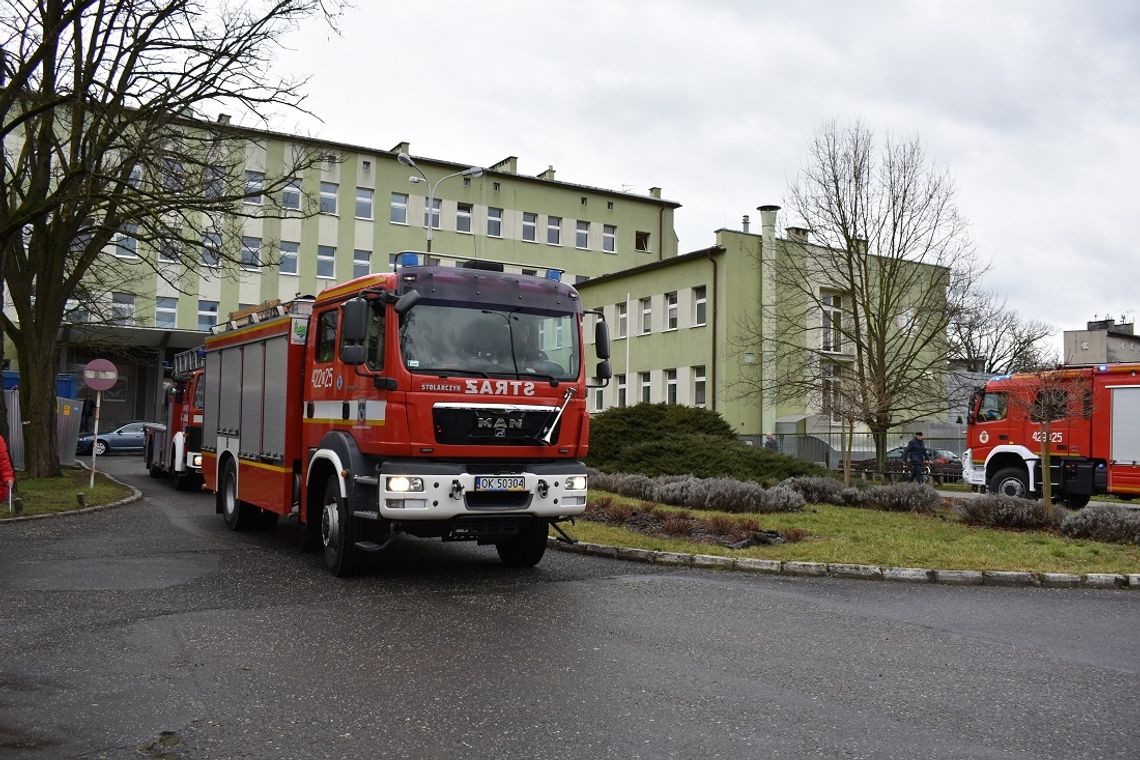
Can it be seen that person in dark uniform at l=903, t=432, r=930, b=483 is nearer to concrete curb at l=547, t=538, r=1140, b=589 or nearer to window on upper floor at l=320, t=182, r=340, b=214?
concrete curb at l=547, t=538, r=1140, b=589

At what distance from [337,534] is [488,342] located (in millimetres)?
2401

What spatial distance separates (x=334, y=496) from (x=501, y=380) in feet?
6.88

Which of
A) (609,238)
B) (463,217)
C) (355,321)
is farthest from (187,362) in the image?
(609,238)

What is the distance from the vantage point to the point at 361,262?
2037 inches

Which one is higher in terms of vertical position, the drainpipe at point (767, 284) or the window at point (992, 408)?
the drainpipe at point (767, 284)

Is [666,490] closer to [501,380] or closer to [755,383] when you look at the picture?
[501,380]

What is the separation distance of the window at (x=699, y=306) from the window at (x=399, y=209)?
19.0 metres

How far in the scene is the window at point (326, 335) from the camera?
10.5 metres

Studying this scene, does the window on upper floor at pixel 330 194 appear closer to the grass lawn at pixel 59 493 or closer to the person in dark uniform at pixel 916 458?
the grass lawn at pixel 59 493

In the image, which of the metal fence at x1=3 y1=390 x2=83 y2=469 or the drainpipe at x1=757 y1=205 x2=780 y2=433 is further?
the drainpipe at x1=757 y1=205 x2=780 y2=433

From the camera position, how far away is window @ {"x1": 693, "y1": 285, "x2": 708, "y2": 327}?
40094mm

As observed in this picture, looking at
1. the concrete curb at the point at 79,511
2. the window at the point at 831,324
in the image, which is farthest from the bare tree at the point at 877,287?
the concrete curb at the point at 79,511

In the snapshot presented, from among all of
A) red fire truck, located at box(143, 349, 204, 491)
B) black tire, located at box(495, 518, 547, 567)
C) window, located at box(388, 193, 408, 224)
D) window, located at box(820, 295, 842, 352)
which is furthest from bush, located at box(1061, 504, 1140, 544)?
window, located at box(388, 193, 408, 224)

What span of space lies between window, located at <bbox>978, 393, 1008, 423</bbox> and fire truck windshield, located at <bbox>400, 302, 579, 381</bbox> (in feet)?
49.4
